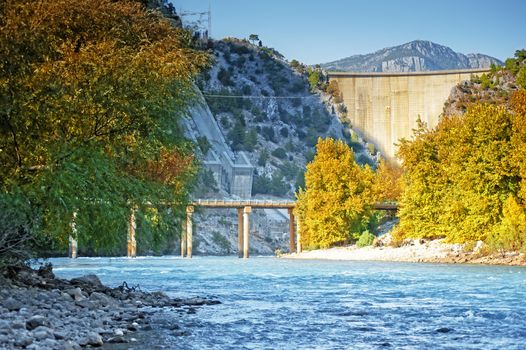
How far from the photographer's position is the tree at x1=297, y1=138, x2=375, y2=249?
261 feet

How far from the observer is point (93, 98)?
68.3ft

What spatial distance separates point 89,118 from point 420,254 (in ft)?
164

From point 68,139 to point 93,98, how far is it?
1.30 meters

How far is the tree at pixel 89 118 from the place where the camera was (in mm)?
19016

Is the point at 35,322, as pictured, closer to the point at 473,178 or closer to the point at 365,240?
the point at 473,178

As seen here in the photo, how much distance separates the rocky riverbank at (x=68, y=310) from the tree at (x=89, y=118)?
166cm

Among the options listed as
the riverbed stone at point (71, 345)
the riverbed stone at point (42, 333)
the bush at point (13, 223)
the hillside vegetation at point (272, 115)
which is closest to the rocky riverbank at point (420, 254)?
the bush at point (13, 223)

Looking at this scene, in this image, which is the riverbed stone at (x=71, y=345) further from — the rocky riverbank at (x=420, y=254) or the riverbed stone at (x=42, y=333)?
the rocky riverbank at (x=420, y=254)

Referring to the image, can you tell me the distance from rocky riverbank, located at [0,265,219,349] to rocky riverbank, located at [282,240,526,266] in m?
35.7

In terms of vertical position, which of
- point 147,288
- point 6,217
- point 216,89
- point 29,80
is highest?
point 216,89

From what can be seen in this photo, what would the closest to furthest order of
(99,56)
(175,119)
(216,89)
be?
(99,56)
(175,119)
(216,89)

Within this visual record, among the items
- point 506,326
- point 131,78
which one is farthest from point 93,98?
point 506,326

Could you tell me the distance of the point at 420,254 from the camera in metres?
66.9

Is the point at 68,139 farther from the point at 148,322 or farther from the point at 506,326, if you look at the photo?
the point at 506,326
